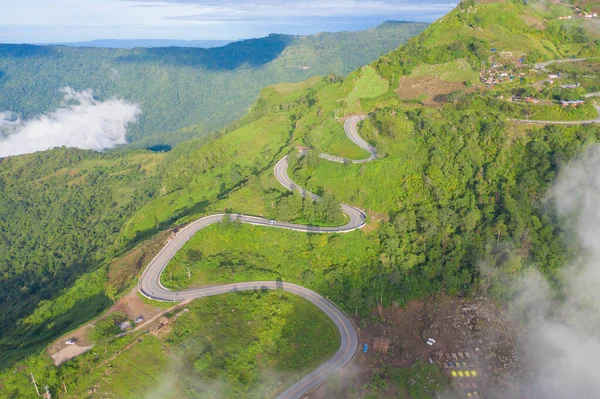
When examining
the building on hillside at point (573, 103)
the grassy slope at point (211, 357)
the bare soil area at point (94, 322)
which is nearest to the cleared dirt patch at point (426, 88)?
the building on hillside at point (573, 103)

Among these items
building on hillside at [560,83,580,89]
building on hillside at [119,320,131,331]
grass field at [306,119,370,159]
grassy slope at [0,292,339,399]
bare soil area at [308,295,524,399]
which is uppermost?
building on hillside at [560,83,580,89]

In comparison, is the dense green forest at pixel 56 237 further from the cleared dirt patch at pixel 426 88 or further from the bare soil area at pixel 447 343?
the cleared dirt patch at pixel 426 88

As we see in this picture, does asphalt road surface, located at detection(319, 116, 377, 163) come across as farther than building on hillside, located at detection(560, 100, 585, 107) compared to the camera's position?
Yes

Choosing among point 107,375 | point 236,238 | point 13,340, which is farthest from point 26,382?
point 236,238

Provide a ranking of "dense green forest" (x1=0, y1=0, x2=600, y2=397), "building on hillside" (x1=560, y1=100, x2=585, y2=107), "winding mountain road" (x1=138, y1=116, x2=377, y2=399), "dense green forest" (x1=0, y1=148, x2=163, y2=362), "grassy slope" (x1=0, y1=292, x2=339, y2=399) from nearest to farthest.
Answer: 1. "grassy slope" (x1=0, y1=292, x2=339, y2=399)
2. "winding mountain road" (x1=138, y1=116, x2=377, y2=399)
3. "dense green forest" (x1=0, y1=0, x2=600, y2=397)
4. "dense green forest" (x1=0, y1=148, x2=163, y2=362)
5. "building on hillside" (x1=560, y1=100, x2=585, y2=107)

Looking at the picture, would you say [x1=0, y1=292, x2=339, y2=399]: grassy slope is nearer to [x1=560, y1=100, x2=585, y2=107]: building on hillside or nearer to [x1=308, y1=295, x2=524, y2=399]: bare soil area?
[x1=308, y1=295, x2=524, y2=399]: bare soil area

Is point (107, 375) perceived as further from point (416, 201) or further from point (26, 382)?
point (416, 201)

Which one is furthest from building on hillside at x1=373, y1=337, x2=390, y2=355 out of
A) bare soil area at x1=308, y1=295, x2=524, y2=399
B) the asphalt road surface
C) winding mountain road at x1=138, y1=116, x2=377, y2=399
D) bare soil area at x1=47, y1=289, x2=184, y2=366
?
the asphalt road surface
